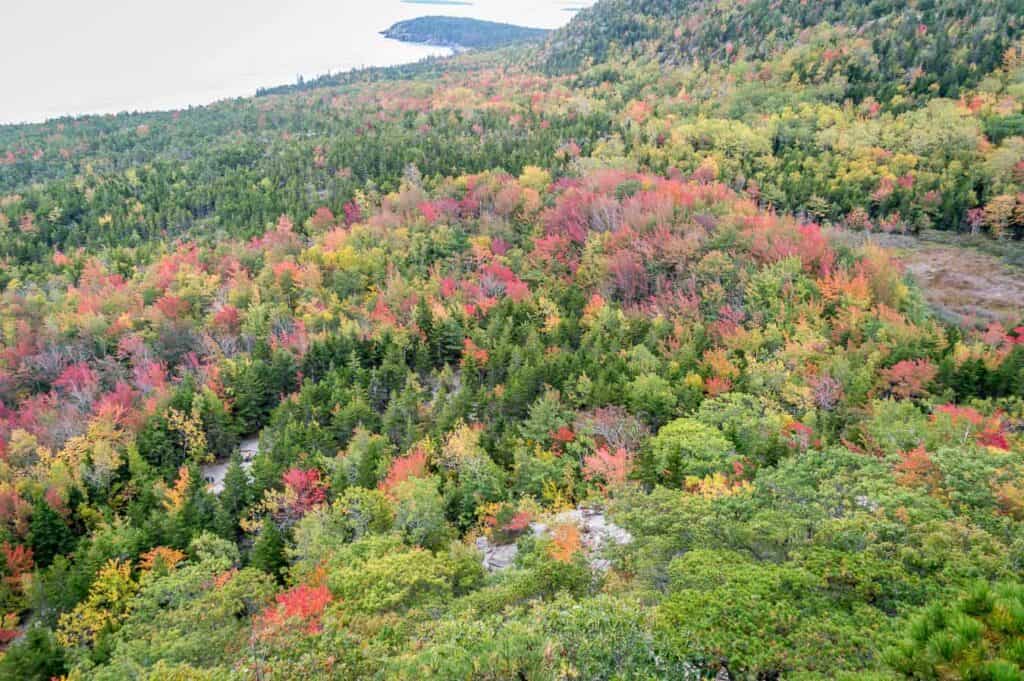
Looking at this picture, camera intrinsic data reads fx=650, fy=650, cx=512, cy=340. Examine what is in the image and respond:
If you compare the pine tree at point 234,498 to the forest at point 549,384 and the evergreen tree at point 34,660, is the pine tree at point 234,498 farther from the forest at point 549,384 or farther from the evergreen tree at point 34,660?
the evergreen tree at point 34,660

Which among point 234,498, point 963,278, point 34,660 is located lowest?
point 234,498

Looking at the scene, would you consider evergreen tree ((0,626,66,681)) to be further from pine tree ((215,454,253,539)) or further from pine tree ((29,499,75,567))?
pine tree ((29,499,75,567))

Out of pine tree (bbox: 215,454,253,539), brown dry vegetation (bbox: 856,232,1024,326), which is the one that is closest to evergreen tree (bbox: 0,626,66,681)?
pine tree (bbox: 215,454,253,539)

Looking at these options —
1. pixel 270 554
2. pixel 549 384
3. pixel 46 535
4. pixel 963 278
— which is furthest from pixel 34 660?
pixel 963 278

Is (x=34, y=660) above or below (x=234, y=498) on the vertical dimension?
above

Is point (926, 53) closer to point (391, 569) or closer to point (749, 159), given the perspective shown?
point (749, 159)

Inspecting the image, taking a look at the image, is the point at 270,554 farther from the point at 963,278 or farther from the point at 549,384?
the point at 963,278

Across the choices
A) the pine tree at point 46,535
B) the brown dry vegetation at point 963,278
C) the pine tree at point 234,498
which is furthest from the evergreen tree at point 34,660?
the brown dry vegetation at point 963,278

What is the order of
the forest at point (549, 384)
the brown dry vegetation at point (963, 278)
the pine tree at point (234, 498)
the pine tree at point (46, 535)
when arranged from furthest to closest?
the brown dry vegetation at point (963, 278) → the pine tree at point (46, 535) → the pine tree at point (234, 498) → the forest at point (549, 384)
